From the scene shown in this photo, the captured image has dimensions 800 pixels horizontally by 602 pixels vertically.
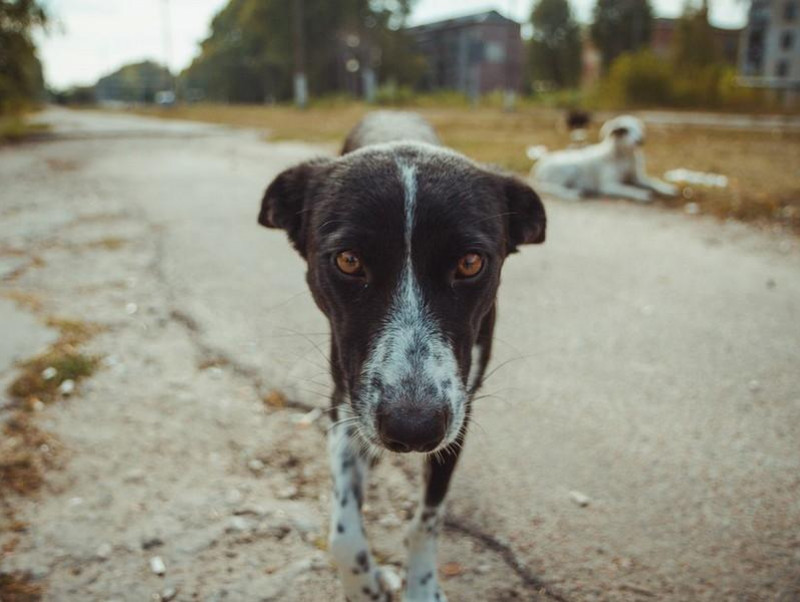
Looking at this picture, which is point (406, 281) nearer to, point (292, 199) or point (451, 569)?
point (292, 199)

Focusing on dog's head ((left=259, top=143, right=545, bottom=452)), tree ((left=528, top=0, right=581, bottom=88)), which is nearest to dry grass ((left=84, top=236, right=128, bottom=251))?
dog's head ((left=259, top=143, right=545, bottom=452))

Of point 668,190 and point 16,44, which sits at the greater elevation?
point 16,44

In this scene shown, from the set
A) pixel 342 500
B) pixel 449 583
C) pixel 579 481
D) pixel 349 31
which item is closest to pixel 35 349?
pixel 342 500

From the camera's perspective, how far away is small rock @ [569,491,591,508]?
2.48 meters

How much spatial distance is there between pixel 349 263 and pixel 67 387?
2154 millimetres

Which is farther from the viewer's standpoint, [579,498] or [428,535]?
[579,498]

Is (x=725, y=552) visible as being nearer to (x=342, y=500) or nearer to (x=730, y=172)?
(x=342, y=500)

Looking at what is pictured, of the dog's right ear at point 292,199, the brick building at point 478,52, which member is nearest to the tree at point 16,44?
the brick building at point 478,52

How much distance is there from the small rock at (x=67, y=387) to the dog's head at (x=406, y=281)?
1823 millimetres

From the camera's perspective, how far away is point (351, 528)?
6.85ft

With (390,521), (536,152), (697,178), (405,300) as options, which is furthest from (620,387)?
(536,152)

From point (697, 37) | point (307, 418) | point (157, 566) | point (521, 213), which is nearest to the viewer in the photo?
point (157, 566)

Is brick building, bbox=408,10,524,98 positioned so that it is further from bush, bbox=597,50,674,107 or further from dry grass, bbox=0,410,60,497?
dry grass, bbox=0,410,60,497

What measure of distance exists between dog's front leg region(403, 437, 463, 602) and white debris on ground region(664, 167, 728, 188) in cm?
720
